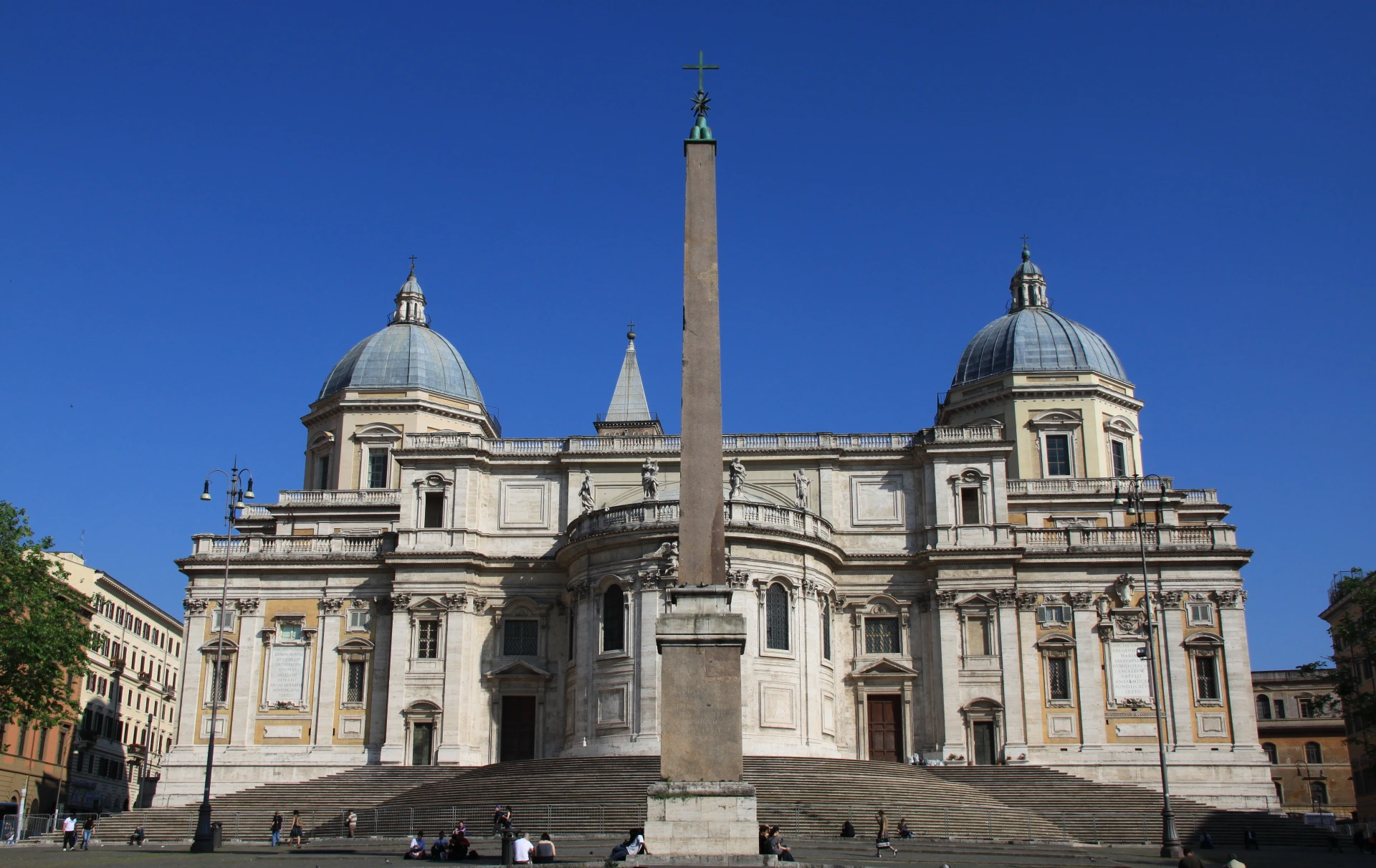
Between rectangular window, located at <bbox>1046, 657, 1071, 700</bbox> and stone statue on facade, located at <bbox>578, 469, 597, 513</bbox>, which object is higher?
stone statue on facade, located at <bbox>578, 469, 597, 513</bbox>

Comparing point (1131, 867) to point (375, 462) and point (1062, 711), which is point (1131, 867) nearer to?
point (1062, 711)

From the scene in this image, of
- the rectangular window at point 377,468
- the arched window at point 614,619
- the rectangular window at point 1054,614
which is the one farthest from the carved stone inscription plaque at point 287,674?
the rectangular window at point 1054,614

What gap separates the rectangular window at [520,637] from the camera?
177 ft

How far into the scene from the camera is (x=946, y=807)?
40219 mm

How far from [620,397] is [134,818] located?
2881 centimetres

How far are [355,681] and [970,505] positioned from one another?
2560 centimetres

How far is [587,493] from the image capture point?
54.3m

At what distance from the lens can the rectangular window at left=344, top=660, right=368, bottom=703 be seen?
5372cm

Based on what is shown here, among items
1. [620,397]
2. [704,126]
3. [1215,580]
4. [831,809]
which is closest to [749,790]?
[704,126]

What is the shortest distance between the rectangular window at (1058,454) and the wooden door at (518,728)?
25.8m

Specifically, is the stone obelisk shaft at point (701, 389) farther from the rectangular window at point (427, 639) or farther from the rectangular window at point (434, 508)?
the rectangular window at point (434, 508)

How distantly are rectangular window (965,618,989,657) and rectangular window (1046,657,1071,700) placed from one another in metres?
2.57

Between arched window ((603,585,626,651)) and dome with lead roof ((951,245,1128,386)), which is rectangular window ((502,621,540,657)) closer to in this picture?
arched window ((603,585,626,651))

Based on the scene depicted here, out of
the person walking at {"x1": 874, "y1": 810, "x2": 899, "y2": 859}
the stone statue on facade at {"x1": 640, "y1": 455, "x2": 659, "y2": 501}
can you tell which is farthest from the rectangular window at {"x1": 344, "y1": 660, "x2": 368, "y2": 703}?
the person walking at {"x1": 874, "y1": 810, "x2": 899, "y2": 859}
